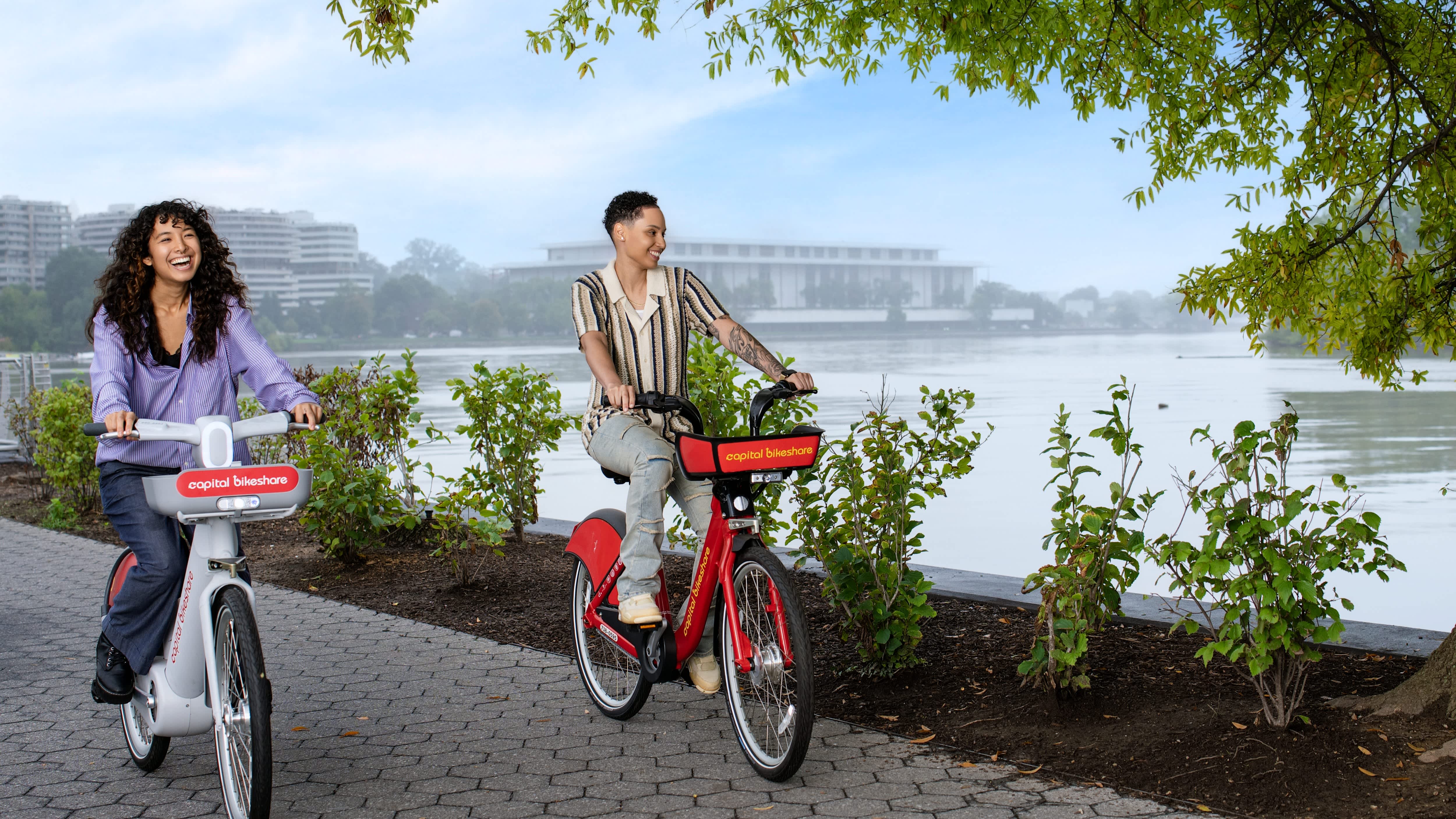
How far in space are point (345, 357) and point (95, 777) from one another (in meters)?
60.5

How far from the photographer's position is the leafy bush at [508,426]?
25.1ft

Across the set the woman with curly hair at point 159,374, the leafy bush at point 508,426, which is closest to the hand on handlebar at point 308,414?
the woman with curly hair at point 159,374

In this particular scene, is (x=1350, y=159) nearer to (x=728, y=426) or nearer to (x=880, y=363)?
(x=728, y=426)

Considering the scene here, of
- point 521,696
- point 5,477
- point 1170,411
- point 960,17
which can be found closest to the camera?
point 521,696

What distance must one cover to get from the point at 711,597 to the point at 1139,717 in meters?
1.57

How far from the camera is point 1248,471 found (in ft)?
12.6

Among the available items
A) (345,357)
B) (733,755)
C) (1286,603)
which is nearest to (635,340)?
(733,755)

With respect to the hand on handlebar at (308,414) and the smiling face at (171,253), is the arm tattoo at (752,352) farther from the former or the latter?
the smiling face at (171,253)

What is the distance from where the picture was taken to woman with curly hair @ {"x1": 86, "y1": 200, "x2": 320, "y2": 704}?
147 inches

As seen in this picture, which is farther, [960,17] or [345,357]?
[345,357]

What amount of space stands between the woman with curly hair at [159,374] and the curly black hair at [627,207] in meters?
1.30

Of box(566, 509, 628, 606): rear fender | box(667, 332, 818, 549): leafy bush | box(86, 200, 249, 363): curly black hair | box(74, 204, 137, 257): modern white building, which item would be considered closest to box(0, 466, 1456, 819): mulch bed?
box(667, 332, 818, 549): leafy bush

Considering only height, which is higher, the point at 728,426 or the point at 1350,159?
the point at 1350,159

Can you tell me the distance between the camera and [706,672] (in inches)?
168
